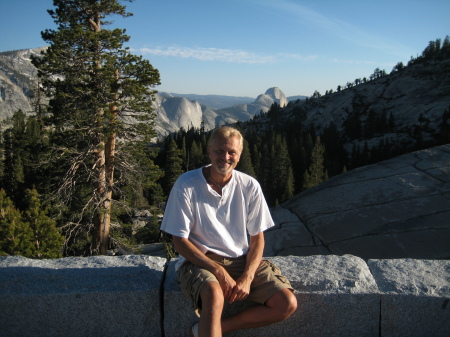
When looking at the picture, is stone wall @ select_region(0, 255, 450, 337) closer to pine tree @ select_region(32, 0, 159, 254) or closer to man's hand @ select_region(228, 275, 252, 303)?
man's hand @ select_region(228, 275, 252, 303)

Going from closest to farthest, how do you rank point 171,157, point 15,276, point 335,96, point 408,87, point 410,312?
1. point 410,312
2. point 15,276
3. point 171,157
4. point 408,87
5. point 335,96

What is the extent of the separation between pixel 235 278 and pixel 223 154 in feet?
3.57

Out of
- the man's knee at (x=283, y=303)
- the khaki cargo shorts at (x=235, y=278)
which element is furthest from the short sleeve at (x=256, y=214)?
the man's knee at (x=283, y=303)

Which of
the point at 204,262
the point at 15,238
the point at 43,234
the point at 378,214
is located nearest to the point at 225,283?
the point at 204,262

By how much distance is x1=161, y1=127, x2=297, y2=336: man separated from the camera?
268 centimetres

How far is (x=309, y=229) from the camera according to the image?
12016 millimetres

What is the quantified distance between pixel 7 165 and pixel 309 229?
118 ft

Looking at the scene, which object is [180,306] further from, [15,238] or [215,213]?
[15,238]

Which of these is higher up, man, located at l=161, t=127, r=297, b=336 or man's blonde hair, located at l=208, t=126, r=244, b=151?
man's blonde hair, located at l=208, t=126, r=244, b=151

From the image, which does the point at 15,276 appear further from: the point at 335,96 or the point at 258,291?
the point at 335,96

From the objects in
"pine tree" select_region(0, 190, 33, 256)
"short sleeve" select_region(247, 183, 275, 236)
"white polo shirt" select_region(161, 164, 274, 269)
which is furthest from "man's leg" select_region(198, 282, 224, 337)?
"pine tree" select_region(0, 190, 33, 256)

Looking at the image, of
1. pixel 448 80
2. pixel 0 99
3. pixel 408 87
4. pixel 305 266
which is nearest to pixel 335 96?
pixel 408 87

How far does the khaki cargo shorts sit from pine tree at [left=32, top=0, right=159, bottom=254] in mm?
11859

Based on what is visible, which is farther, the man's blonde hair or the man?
the man's blonde hair
